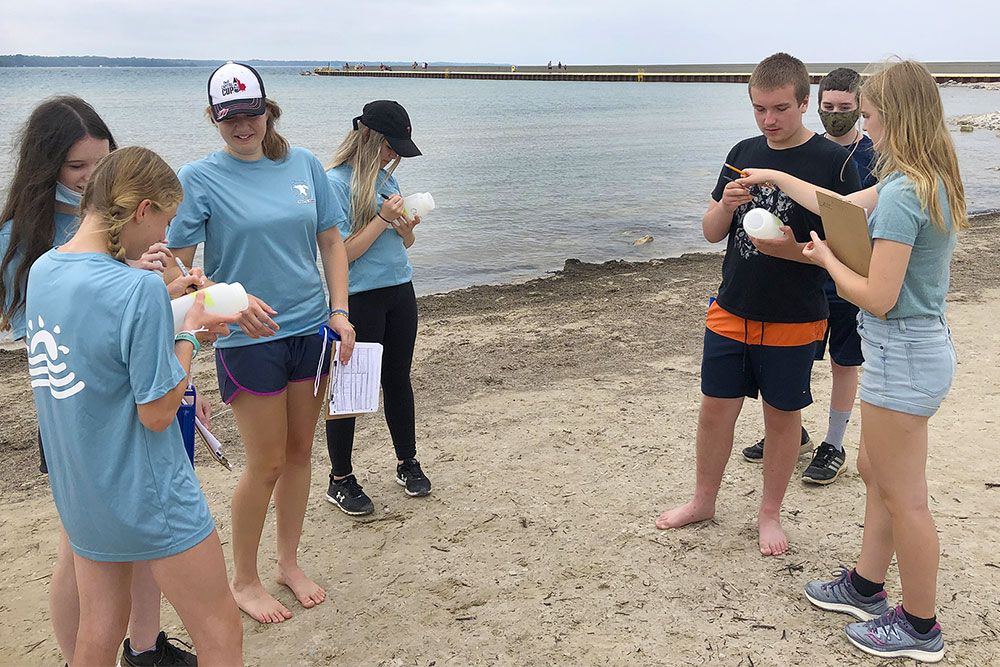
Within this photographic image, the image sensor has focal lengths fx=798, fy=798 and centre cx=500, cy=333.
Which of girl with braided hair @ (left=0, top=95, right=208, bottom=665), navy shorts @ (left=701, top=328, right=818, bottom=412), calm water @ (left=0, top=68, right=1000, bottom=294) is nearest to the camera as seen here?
girl with braided hair @ (left=0, top=95, right=208, bottom=665)

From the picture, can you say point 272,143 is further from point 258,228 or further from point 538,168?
point 538,168

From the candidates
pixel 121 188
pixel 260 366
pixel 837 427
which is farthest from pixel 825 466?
pixel 121 188

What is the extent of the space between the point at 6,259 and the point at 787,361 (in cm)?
312

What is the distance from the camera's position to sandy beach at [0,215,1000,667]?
128 inches

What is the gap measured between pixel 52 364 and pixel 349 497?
7.94ft

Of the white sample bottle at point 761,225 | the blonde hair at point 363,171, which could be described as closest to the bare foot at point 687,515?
the white sample bottle at point 761,225

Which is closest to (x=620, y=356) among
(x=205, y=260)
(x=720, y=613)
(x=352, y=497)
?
(x=352, y=497)

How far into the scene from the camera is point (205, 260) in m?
3.22

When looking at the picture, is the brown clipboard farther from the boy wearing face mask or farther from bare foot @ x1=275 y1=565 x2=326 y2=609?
bare foot @ x1=275 y1=565 x2=326 y2=609

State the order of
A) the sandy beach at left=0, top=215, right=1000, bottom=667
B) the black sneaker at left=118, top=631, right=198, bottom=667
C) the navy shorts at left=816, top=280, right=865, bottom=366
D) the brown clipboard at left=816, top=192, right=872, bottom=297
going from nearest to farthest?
the brown clipboard at left=816, top=192, right=872, bottom=297 < the black sneaker at left=118, top=631, right=198, bottom=667 < the sandy beach at left=0, top=215, right=1000, bottom=667 < the navy shorts at left=816, top=280, right=865, bottom=366

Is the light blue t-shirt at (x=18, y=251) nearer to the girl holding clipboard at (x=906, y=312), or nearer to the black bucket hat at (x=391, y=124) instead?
the black bucket hat at (x=391, y=124)

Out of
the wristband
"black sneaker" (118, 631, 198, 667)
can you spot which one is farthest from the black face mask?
"black sneaker" (118, 631, 198, 667)

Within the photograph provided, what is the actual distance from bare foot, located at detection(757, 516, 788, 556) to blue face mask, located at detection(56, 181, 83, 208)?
326 cm

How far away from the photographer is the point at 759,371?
3.68 m
